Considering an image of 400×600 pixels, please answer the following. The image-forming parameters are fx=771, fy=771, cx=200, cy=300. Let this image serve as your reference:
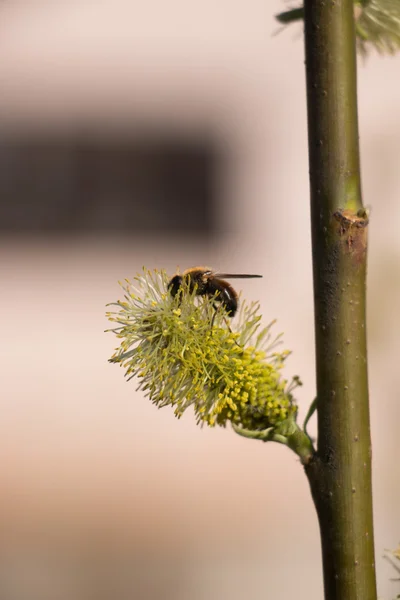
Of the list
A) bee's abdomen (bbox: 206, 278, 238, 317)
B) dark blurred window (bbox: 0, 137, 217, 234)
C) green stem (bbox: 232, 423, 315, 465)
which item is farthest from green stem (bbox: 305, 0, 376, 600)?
dark blurred window (bbox: 0, 137, 217, 234)

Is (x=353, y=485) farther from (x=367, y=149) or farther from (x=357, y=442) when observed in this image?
(x=367, y=149)

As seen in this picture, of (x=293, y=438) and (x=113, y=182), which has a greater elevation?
(x=113, y=182)

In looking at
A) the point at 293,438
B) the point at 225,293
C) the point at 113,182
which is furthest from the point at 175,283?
the point at 113,182

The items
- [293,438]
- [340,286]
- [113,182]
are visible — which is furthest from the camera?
[113,182]

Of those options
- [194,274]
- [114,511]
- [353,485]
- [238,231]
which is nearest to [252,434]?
[353,485]

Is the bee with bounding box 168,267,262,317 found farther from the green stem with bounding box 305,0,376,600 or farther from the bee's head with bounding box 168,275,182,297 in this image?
the green stem with bounding box 305,0,376,600

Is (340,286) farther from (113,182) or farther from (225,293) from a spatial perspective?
(113,182)

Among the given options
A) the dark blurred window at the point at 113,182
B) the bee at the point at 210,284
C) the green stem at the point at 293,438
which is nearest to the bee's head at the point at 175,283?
the bee at the point at 210,284
